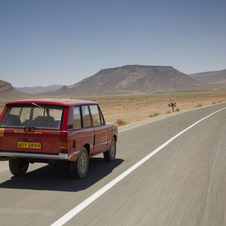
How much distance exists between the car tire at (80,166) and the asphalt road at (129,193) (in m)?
0.15

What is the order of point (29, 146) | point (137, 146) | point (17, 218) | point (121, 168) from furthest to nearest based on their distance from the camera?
point (137, 146) → point (121, 168) → point (29, 146) → point (17, 218)

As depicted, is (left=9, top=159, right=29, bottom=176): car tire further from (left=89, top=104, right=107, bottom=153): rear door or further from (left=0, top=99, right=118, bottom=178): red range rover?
(left=89, top=104, right=107, bottom=153): rear door

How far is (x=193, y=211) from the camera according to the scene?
15.5 ft

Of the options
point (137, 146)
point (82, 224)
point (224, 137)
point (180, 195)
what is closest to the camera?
point (82, 224)

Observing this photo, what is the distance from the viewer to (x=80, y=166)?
6715 millimetres

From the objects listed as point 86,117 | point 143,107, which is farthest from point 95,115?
point 143,107

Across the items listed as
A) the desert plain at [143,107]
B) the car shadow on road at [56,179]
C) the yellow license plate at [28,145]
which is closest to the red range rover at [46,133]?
the yellow license plate at [28,145]

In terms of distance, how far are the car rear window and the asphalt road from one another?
4.07 feet

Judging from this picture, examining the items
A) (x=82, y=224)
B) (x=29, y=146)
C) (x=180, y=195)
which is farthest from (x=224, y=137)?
(x=82, y=224)

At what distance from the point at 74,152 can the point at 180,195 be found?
7.19ft

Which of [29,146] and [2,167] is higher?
[29,146]

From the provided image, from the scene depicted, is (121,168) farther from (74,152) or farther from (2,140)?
(2,140)

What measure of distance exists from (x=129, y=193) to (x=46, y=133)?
1948mm

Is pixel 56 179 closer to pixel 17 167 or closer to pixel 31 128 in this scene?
pixel 17 167
